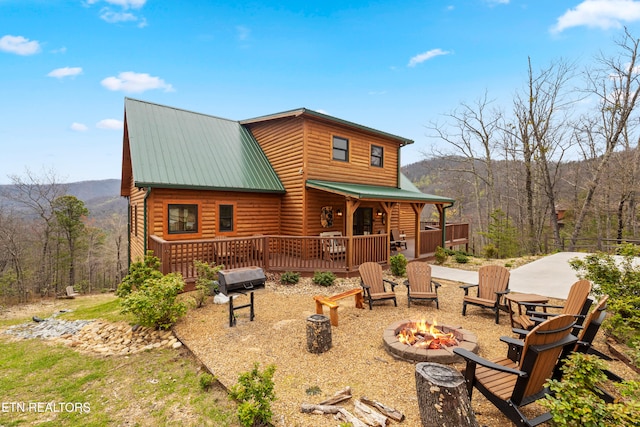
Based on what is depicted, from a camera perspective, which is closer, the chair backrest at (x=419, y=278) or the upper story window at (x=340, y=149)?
the chair backrest at (x=419, y=278)

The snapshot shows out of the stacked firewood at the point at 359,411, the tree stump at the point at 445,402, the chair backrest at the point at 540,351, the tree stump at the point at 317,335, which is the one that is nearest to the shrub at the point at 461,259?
the tree stump at the point at 317,335

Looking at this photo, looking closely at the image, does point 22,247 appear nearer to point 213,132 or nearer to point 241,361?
point 213,132

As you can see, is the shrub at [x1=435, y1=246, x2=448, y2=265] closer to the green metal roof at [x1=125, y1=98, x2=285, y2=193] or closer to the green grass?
the green metal roof at [x1=125, y1=98, x2=285, y2=193]

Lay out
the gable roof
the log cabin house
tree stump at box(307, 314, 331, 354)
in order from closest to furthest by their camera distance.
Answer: tree stump at box(307, 314, 331, 354) → the log cabin house → the gable roof

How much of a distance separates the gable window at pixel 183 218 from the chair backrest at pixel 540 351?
9.96 metres

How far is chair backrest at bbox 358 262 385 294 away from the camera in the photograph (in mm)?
7000

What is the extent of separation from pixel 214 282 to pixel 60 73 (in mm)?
33046

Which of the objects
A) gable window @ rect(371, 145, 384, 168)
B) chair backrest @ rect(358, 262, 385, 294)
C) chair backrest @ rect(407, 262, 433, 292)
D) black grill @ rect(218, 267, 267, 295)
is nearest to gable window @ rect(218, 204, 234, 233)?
black grill @ rect(218, 267, 267, 295)

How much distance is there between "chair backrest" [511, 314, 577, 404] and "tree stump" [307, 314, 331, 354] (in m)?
2.63

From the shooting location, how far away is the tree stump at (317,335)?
15.0 ft

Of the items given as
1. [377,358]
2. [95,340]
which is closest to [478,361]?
[377,358]

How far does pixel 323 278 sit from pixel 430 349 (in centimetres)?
487

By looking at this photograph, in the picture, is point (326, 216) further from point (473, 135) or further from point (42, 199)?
point (42, 199)

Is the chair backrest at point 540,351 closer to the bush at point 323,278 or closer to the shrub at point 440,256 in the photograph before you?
the bush at point 323,278
